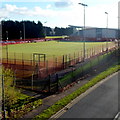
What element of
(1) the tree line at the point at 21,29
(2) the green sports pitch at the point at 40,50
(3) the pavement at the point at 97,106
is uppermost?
(1) the tree line at the point at 21,29

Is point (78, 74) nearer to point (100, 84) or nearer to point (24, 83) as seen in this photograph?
point (100, 84)

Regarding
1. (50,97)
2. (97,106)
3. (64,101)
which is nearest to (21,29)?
(50,97)

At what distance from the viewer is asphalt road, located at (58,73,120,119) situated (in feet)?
39.6

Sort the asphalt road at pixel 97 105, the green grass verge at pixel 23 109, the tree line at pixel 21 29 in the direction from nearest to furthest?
1. the green grass verge at pixel 23 109
2. the asphalt road at pixel 97 105
3. the tree line at pixel 21 29

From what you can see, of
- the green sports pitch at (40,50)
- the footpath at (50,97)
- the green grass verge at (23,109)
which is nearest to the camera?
the green grass verge at (23,109)

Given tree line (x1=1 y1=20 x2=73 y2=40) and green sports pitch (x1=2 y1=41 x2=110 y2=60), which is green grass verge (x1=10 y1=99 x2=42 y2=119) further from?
tree line (x1=1 y1=20 x2=73 y2=40)

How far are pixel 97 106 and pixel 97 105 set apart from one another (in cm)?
18

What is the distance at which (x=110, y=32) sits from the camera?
10112 centimetres

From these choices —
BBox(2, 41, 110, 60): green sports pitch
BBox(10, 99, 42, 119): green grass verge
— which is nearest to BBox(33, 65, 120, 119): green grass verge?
BBox(10, 99, 42, 119): green grass verge

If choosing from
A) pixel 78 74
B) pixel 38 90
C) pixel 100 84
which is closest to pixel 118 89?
pixel 100 84

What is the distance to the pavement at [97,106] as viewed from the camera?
39.2ft

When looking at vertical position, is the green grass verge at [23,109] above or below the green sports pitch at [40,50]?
below

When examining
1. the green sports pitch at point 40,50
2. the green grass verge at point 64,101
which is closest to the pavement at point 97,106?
the green grass verge at point 64,101

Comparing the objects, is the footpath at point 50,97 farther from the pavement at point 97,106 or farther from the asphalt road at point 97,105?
the asphalt road at point 97,105
